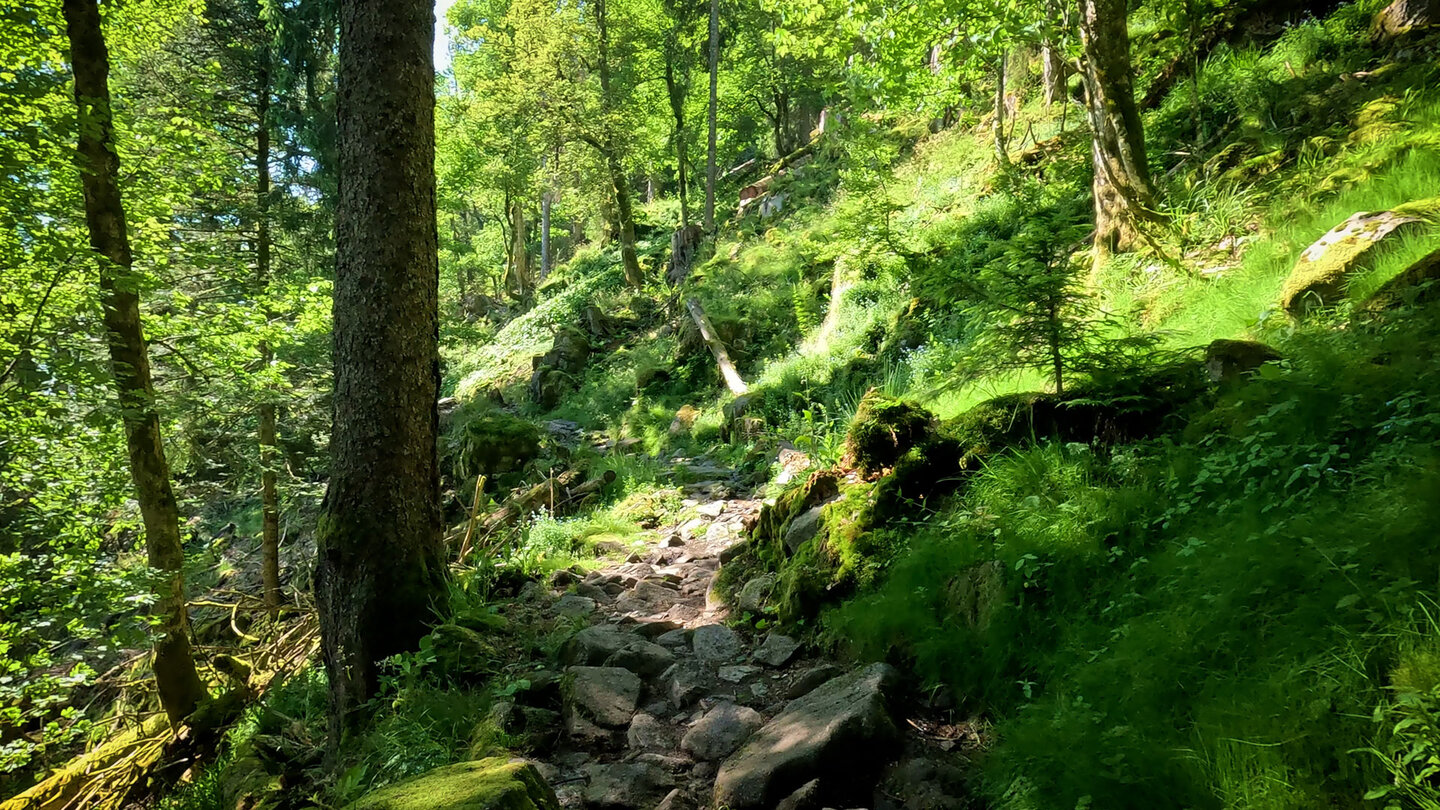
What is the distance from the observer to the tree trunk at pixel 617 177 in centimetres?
2122

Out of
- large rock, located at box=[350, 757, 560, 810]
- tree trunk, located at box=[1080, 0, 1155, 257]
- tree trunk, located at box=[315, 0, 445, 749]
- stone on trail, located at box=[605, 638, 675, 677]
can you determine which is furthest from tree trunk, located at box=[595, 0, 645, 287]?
large rock, located at box=[350, 757, 560, 810]

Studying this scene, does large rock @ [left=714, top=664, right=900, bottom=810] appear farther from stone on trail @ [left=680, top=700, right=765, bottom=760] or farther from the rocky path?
stone on trail @ [left=680, top=700, right=765, bottom=760]

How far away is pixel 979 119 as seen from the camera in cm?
1655

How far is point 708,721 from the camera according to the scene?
134 inches

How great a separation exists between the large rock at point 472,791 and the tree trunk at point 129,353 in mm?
5439

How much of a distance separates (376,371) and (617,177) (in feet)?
60.9

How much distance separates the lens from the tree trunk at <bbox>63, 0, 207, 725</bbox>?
20.0 ft

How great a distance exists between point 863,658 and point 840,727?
0.78 meters

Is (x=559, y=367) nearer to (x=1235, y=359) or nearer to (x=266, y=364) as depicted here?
(x=266, y=364)

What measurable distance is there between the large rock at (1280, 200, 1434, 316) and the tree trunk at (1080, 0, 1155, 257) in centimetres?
239

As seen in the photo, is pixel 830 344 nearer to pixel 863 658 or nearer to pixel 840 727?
pixel 863 658

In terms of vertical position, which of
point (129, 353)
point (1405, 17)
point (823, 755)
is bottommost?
point (823, 755)

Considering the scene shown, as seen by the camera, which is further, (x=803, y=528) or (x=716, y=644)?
(x=803, y=528)

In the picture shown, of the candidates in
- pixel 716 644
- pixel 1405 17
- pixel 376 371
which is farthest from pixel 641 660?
pixel 1405 17
